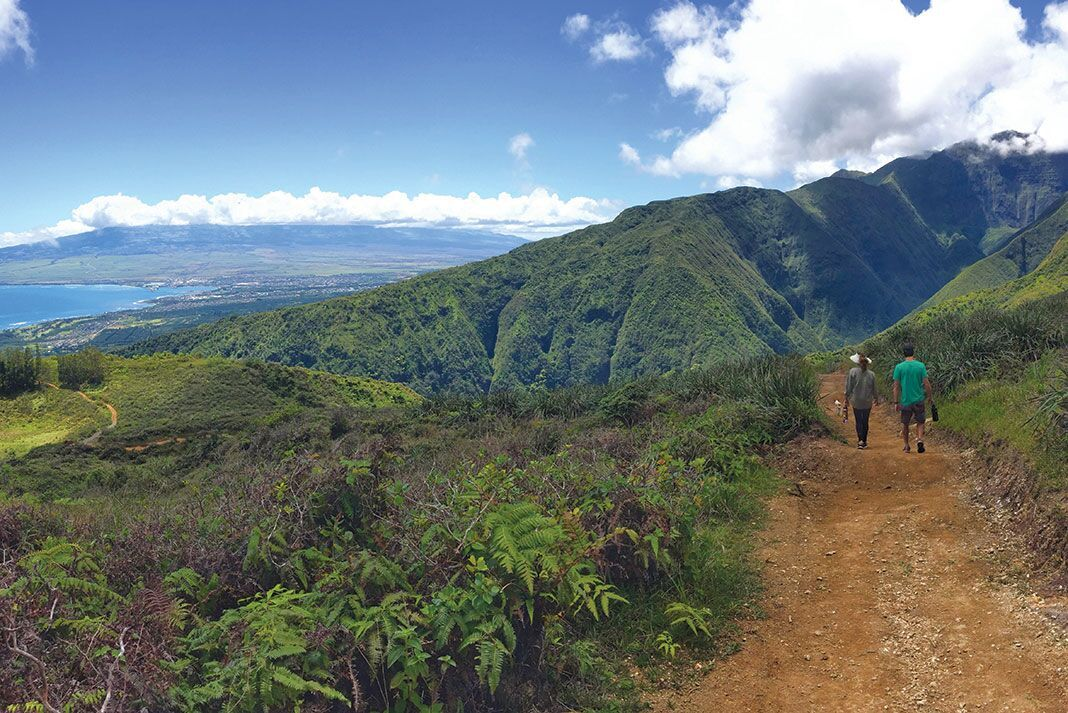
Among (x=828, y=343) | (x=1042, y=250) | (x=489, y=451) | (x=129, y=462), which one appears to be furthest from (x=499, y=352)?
(x=1042, y=250)

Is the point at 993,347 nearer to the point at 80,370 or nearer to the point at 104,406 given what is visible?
the point at 104,406

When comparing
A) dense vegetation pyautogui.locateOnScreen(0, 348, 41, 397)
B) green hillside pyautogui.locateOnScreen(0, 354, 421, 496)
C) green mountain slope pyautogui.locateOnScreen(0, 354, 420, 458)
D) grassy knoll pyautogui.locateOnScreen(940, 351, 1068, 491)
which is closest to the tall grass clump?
grassy knoll pyautogui.locateOnScreen(940, 351, 1068, 491)

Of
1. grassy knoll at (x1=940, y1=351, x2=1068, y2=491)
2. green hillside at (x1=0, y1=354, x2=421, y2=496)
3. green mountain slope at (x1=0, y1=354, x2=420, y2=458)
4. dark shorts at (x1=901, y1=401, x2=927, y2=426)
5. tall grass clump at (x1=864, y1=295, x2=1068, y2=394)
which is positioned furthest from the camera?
green mountain slope at (x1=0, y1=354, x2=420, y2=458)

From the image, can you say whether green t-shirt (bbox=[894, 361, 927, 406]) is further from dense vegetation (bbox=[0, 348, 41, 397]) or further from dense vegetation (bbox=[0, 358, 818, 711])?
dense vegetation (bbox=[0, 348, 41, 397])

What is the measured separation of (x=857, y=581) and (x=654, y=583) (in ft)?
6.25

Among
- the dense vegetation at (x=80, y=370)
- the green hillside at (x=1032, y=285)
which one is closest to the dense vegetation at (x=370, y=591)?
the dense vegetation at (x=80, y=370)

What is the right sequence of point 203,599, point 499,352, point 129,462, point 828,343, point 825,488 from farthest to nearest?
point 828,343 → point 499,352 → point 129,462 → point 825,488 → point 203,599

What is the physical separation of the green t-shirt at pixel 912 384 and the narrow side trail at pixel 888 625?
174 cm

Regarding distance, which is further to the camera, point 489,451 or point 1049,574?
point 489,451

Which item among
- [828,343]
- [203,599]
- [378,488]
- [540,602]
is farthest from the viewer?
[828,343]

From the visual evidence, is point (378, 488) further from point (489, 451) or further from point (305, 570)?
point (489, 451)

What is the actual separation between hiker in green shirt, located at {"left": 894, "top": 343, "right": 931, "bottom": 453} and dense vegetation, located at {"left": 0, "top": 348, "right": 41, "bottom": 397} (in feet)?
188

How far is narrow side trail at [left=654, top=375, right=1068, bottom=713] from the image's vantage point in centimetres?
387

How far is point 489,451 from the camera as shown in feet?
29.8
